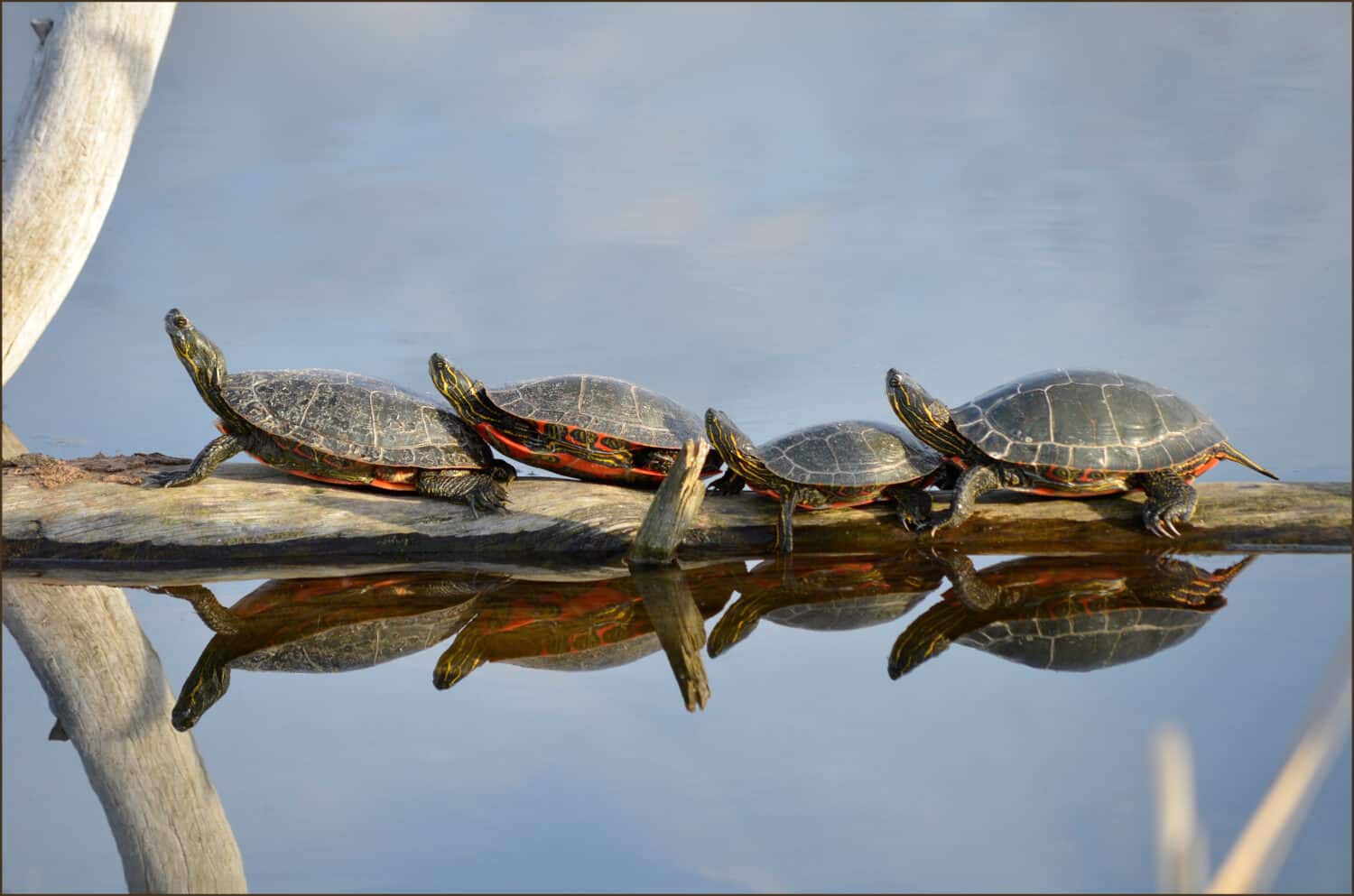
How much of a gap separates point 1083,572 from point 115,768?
274 centimetres

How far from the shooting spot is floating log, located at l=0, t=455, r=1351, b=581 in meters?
3.51

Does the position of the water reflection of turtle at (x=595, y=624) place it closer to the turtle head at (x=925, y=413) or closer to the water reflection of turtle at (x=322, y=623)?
the water reflection of turtle at (x=322, y=623)

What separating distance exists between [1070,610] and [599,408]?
1722 mm

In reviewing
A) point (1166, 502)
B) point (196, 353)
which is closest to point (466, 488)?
point (196, 353)

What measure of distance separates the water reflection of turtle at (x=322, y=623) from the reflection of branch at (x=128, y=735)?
0.11 metres

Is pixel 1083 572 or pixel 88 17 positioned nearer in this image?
pixel 1083 572

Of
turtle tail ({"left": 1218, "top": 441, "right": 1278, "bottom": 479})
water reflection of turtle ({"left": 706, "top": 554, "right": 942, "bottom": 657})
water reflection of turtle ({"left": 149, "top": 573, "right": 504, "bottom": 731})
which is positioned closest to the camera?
water reflection of turtle ({"left": 149, "top": 573, "right": 504, "bottom": 731})

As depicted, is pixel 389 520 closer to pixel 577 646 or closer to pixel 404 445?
pixel 404 445

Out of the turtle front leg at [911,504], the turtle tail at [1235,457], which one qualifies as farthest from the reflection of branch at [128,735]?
the turtle tail at [1235,457]

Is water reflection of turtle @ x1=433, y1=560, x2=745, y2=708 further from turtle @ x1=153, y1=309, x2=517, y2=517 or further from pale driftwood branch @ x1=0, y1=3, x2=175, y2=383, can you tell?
pale driftwood branch @ x1=0, y1=3, x2=175, y2=383

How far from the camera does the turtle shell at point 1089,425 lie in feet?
11.0

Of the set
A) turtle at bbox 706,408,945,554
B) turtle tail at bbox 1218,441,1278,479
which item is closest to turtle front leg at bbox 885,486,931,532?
turtle at bbox 706,408,945,554

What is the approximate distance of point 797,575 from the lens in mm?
3377

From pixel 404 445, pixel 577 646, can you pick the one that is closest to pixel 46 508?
pixel 404 445
